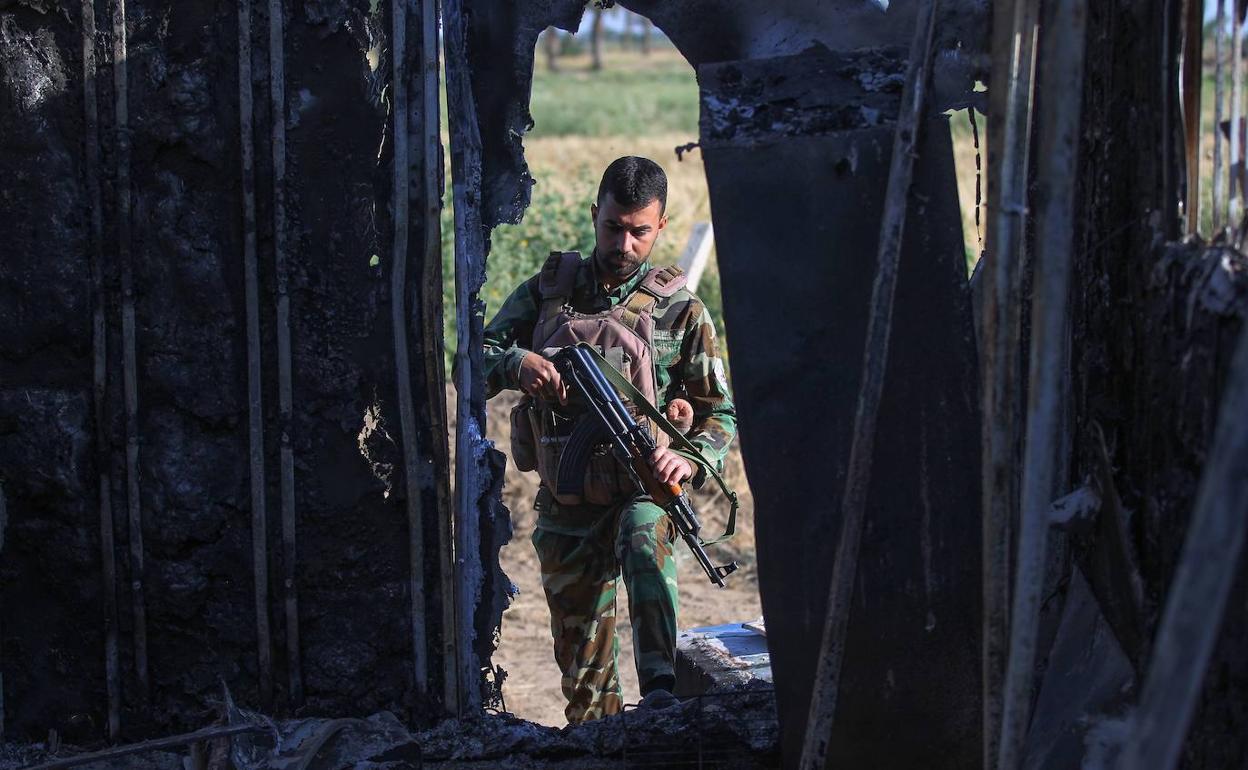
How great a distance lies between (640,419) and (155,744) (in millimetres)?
1779

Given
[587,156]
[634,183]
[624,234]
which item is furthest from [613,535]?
[587,156]

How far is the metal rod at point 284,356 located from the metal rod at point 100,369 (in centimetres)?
45

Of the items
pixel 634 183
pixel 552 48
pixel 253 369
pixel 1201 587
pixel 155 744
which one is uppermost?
pixel 552 48

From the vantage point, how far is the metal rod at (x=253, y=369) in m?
3.49

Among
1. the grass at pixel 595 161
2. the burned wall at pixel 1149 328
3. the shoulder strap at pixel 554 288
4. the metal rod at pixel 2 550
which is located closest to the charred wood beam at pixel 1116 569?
the burned wall at pixel 1149 328

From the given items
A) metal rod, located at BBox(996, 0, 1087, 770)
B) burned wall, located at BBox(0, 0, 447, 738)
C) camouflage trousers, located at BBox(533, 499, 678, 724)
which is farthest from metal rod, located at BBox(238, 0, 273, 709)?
metal rod, located at BBox(996, 0, 1087, 770)

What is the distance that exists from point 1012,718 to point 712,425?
1.98 meters

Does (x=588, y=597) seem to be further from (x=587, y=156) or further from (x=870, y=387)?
(x=587, y=156)

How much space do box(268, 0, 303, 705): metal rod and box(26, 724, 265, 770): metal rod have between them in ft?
0.98

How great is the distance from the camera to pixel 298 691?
372 cm

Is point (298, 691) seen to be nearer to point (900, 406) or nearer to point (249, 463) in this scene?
point (249, 463)

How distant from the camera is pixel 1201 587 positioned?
177cm

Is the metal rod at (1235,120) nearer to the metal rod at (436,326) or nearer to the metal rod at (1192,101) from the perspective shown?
the metal rod at (1192,101)

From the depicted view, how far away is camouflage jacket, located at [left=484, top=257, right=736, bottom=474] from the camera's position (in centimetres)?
444
